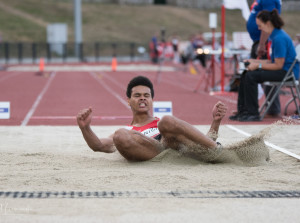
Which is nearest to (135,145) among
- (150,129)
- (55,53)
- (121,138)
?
(121,138)

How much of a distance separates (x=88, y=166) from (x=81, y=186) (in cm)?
102

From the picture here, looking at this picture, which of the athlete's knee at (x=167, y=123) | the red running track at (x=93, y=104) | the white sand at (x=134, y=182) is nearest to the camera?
the white sand at (x=134, y=182)

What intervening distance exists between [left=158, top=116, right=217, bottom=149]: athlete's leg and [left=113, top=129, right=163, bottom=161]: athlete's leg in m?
0.18

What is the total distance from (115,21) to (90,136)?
201 feet

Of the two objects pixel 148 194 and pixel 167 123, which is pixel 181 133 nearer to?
pixel 167 123

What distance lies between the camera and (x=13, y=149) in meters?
6.86

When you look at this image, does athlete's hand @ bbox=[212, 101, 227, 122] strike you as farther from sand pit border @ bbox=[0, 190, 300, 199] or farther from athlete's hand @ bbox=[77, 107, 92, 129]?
sand pit border @ bbox=[0, 190, 300, 199]

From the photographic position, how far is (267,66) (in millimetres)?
9797

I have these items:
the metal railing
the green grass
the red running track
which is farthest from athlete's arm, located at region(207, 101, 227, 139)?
the green grass

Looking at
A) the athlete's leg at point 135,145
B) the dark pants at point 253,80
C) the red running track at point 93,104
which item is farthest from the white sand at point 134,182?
the red running track at point 93,104

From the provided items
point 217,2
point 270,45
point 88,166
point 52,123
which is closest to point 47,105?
point 52,123

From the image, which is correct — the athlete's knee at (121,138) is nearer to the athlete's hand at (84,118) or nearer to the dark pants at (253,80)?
the athlete's hand at (84,118)

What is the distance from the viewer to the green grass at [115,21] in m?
57.1
